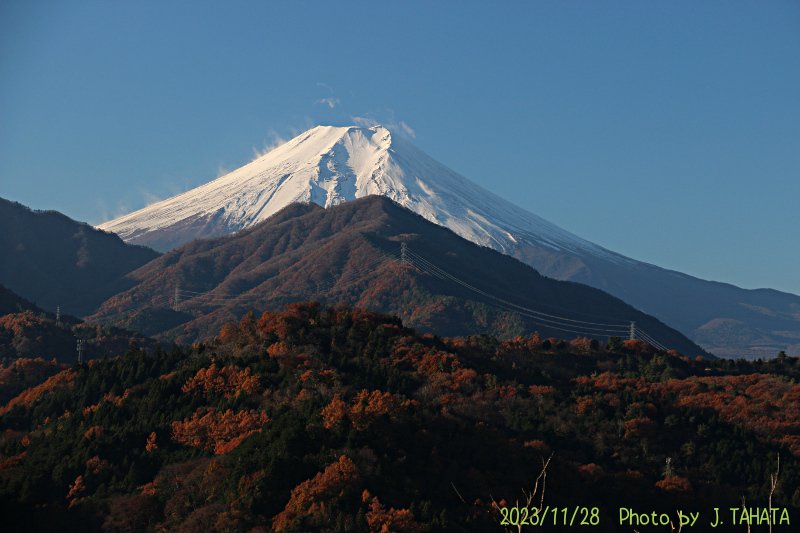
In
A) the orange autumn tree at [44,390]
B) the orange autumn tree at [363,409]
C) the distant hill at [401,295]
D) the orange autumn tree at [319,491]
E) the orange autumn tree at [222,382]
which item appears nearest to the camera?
the orange autumn tree at [319,491]

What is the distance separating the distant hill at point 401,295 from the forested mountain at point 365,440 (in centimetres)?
8291

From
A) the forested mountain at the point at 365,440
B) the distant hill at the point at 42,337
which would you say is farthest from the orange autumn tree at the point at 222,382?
the distant hill at the point at 42,337

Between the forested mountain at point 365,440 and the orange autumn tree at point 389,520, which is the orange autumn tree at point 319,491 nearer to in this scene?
the forested mountain at point 365,440

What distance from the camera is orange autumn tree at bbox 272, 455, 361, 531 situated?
3700 centimetres

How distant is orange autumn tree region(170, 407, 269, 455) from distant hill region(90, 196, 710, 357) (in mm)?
97313

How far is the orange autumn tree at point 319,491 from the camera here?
121 ft

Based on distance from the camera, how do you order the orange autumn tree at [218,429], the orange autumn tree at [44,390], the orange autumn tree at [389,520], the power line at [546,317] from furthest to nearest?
the power line at [546,317] → the orange autumn tree at [44,390] → the orange autumn tree at [218,429] → the orange autumn tree at [389,520]

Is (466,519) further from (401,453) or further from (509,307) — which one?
(509,307)

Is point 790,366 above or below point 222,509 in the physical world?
above

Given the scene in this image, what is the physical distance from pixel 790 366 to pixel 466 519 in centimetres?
5964

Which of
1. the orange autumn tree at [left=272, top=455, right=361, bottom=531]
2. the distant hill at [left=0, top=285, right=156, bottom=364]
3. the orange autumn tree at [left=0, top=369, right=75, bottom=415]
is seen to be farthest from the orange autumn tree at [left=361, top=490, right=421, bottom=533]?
the distant hill at [left=0, top=285, right=156, bottom=364]

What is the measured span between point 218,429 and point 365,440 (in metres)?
10.7

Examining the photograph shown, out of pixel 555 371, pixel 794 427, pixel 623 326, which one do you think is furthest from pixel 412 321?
pixel 794 427

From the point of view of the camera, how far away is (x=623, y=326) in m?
179
